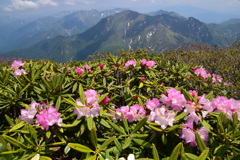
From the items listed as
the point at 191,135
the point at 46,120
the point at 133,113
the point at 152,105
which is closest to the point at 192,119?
the point at 191,135

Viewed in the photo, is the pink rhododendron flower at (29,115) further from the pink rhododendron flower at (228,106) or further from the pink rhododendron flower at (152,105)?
the pink rhododendron flower at (228,106)

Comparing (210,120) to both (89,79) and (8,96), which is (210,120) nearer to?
(89,79)

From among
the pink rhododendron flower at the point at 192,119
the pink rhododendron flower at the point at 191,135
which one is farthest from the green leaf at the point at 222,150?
the pink rhododendron flower at the point at 192,119

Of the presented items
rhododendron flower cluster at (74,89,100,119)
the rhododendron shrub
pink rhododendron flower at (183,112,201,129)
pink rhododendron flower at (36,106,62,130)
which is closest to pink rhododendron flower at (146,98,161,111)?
the rhododendron shrub

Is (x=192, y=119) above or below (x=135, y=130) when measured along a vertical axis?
above

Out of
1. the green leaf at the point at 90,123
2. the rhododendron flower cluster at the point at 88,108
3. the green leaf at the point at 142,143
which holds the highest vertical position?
→ the rhododendron flower cluster at the point at 88,108

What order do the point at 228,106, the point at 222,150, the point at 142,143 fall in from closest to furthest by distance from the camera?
1. the point at 222,150
2. the point at 142,143
3. the point at 228,106

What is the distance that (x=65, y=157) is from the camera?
2.00 metres

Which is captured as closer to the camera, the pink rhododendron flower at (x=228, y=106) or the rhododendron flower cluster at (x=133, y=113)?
the pink rhododendron flower at (x=228, y=106)

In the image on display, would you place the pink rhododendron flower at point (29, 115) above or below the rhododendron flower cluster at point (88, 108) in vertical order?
below

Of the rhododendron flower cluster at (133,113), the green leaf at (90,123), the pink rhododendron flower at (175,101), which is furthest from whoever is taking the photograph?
the rhododendron flower cluster at (133,113)

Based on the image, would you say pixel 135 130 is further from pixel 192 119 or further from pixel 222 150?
pixel 222 150

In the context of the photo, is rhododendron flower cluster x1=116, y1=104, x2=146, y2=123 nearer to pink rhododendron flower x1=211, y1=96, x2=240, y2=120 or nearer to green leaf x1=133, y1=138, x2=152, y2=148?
green leaf x1=133, y1=138, x2=152, y2=148

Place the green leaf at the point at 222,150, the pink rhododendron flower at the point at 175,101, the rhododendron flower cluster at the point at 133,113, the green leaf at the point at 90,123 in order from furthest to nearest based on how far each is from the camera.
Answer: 1. the rhododendron flower cluster at the point at 133,113
2. the pink rhododendron flower at the point at 175,101
3. the green leaf at the point at 90,123
4. the green leaf at the point at 222,150
